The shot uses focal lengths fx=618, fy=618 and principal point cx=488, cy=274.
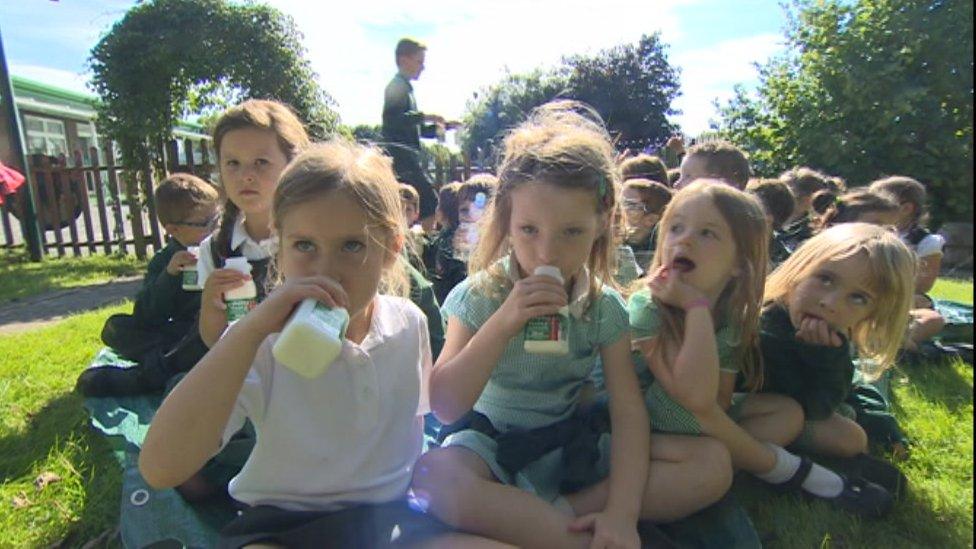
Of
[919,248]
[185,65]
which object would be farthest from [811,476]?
[185,65]

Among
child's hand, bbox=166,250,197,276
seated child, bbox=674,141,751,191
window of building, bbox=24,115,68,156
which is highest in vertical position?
window of building, bbox=24,115,68,156

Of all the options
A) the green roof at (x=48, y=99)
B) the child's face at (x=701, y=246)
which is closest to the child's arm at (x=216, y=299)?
the child's face at (x=701, y=246)

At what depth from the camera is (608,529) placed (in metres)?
1.67

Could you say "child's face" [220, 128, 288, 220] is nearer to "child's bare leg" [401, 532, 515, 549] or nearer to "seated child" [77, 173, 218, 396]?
"seated child" [77, 173, 218, 396]

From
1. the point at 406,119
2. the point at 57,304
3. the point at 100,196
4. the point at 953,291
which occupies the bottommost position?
the point at 953,291

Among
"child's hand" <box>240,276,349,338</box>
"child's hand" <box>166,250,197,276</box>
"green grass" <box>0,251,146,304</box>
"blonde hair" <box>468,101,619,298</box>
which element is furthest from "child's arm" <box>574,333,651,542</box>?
"green grass" <box>0,251,146,304</box>

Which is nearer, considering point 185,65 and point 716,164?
point 716,164

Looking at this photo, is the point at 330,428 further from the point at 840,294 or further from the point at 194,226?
the point at 194,226

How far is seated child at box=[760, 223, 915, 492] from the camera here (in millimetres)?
2193

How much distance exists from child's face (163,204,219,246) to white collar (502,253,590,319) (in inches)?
74.3

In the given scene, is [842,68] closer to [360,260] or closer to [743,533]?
[743,533]

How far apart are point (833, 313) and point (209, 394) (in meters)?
2.02

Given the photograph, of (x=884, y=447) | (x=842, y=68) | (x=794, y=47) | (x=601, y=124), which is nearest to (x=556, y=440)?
(x=601, y=124)

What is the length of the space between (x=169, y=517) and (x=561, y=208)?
5.43ft
